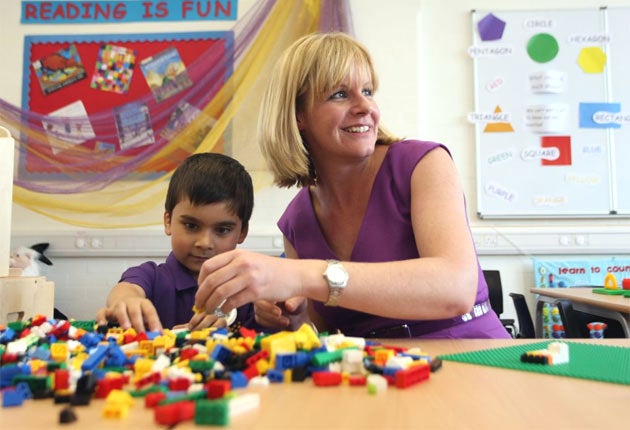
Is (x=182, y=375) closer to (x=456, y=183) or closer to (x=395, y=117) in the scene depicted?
(x=456, y=183)

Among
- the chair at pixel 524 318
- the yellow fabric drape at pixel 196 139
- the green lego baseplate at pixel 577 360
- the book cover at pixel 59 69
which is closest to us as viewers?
the green lego baseplate at pixel 577 360

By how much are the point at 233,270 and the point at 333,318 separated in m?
0.48

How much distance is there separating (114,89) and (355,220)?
253 centimetres

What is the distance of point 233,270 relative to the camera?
30.9 inches

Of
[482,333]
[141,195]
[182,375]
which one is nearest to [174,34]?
[141,195]

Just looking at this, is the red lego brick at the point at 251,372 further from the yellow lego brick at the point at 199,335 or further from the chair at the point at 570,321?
the chair at the point at 570,321

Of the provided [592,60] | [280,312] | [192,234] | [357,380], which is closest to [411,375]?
[357,380]

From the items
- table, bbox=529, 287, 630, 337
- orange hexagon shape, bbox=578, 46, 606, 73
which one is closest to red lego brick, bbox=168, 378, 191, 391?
table, bbox=529, 287, 630, 337

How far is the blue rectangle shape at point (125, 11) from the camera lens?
3354 mm

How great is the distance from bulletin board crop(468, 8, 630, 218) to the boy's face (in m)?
2.19

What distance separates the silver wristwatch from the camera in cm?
83

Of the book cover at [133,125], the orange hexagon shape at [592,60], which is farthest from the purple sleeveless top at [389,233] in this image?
the orange hexagon shape at [592,60]

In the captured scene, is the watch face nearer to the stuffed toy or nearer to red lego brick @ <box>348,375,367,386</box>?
red lego brick @ <box>348,375,367,386</box>

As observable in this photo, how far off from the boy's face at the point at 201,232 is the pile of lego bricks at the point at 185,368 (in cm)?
53
